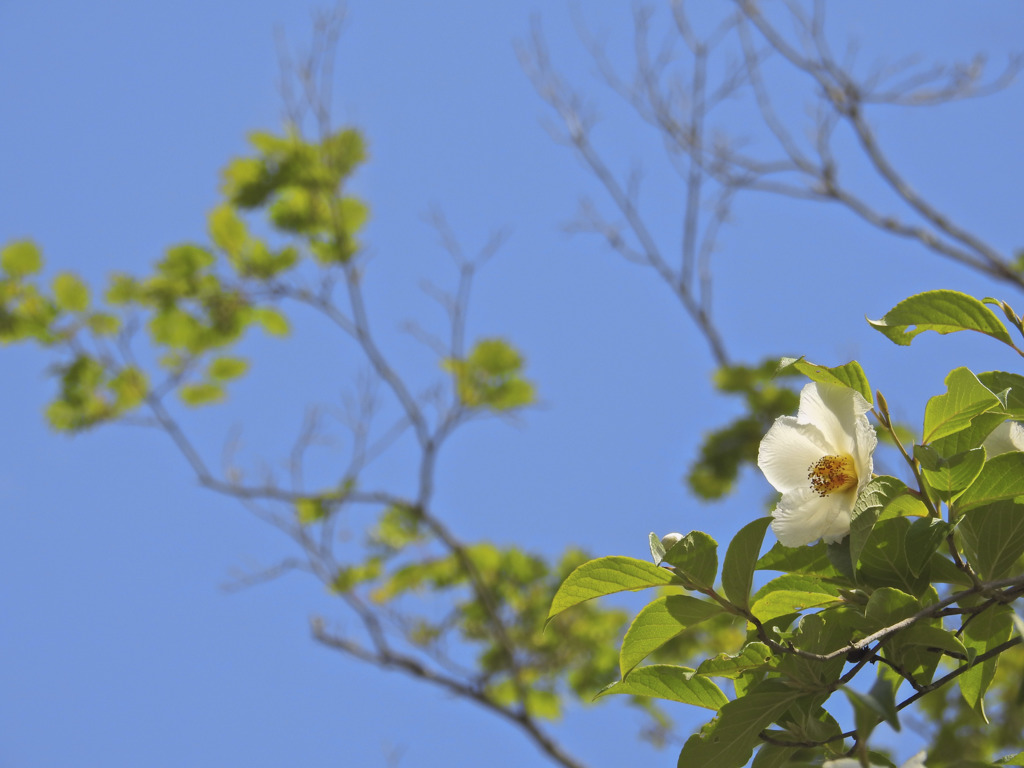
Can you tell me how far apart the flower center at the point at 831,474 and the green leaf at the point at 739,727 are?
0.11 m

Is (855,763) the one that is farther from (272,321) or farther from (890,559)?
(272,321)

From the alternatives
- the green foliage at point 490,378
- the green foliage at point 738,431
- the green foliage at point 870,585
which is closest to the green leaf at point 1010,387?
the green foliage at point 870,585

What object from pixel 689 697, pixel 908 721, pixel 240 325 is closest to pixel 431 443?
pixel 240 325

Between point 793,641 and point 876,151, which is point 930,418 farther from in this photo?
point 876,151

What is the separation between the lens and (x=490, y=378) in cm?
368

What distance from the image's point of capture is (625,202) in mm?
3715

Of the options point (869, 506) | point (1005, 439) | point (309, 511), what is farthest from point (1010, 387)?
point (309, 511)

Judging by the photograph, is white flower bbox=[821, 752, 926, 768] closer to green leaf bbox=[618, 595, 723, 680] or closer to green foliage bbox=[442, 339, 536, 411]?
green leaf bbox=[618, 595, 723, 680]

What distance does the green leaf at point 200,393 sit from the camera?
13.6 feet

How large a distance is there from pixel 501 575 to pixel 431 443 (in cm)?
88

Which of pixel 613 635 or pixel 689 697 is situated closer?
pixel 689 697

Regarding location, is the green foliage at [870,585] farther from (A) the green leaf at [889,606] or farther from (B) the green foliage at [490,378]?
(B) the green foliage at [490,378]

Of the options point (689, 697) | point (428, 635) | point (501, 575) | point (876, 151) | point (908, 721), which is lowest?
point (689, 697)

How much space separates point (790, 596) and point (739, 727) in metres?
0.08
